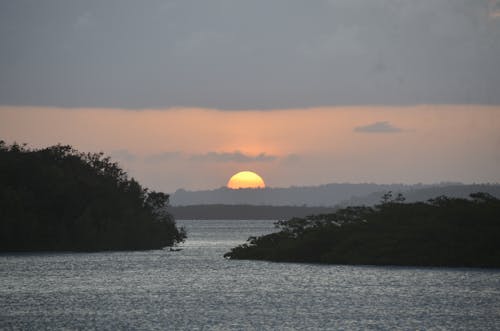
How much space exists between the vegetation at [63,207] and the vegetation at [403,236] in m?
23.2

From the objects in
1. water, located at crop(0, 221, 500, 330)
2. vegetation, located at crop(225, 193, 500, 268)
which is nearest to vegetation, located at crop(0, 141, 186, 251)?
water, located at crop(0, 221, 500, 330)

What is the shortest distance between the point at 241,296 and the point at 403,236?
28323mm

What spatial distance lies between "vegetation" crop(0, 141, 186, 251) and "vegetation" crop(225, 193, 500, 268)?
23.2 metres

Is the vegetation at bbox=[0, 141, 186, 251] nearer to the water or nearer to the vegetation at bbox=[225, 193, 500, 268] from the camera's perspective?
the water

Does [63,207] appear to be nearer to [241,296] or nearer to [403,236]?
[403,236]

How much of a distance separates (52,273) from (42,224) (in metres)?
29.1

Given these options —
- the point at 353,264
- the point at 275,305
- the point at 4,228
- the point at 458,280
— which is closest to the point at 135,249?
the point at 4,228

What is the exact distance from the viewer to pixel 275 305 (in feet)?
208

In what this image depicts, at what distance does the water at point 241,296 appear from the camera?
54.7 meters

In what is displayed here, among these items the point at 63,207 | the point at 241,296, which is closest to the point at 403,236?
the point at 241,296

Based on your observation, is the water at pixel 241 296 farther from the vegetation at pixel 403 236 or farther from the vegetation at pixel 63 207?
the vegetation at pixel 63 207

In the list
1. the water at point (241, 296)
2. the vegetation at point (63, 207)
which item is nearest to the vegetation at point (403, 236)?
the water at point (241, 296)

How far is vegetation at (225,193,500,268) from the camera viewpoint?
91.2m

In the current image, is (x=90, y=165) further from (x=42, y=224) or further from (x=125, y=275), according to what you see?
(x=125, y=275)
